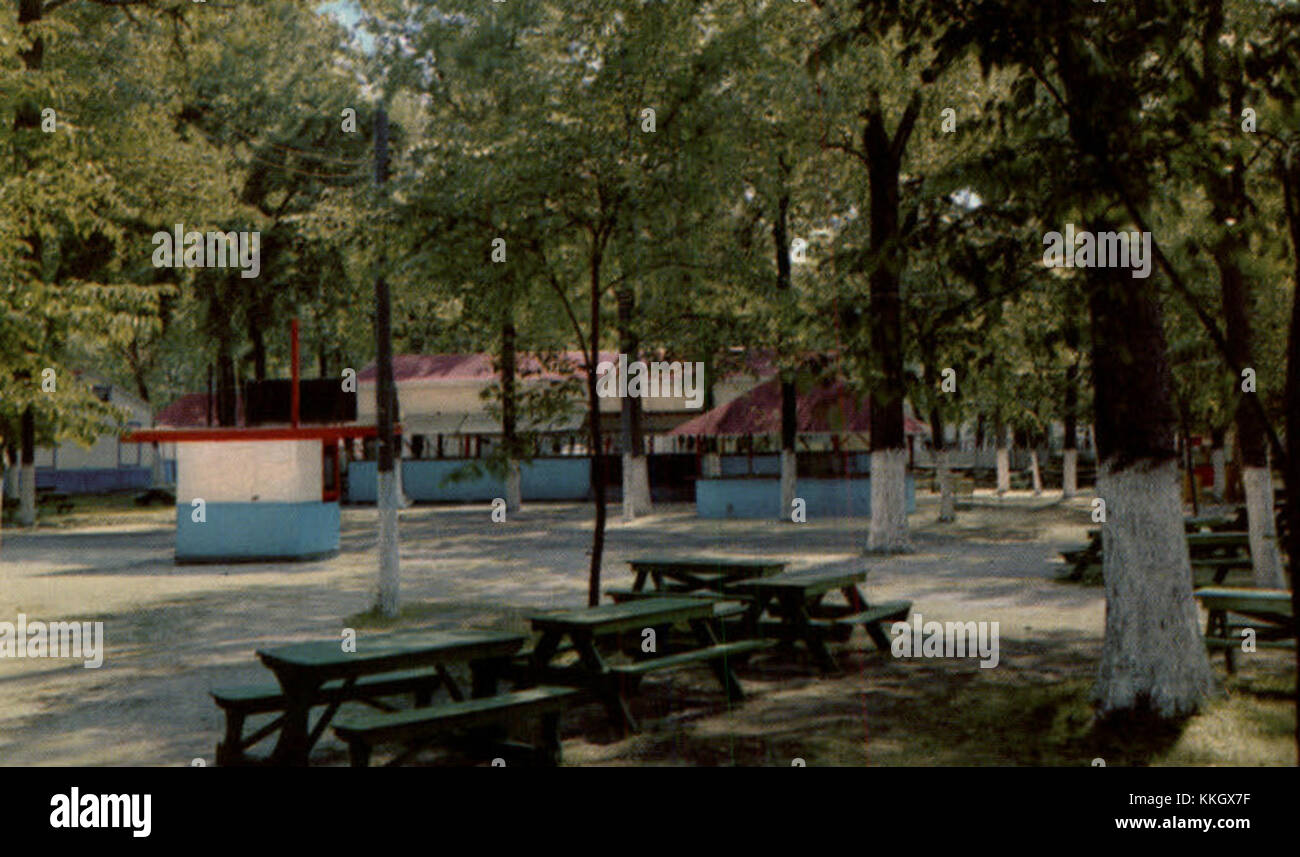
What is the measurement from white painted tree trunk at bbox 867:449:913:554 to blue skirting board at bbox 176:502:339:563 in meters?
10.2

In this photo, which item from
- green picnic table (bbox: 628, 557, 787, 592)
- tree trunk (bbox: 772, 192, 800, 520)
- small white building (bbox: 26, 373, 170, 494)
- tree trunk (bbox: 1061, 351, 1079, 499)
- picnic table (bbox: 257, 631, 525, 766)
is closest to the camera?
picnic table (bbox: 257, 631, 525, 766)

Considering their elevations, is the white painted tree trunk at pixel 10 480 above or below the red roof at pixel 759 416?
below

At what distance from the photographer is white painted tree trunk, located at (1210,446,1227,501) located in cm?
3369

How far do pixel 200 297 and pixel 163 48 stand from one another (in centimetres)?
896

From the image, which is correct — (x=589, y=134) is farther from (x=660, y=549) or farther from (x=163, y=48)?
(x=163, y=48)

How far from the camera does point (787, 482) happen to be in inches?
1183

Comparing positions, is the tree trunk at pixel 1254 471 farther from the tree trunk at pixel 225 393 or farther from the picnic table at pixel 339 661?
the tree trunk at pixel 225 393

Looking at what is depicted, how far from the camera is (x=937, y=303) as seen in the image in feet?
26.4
